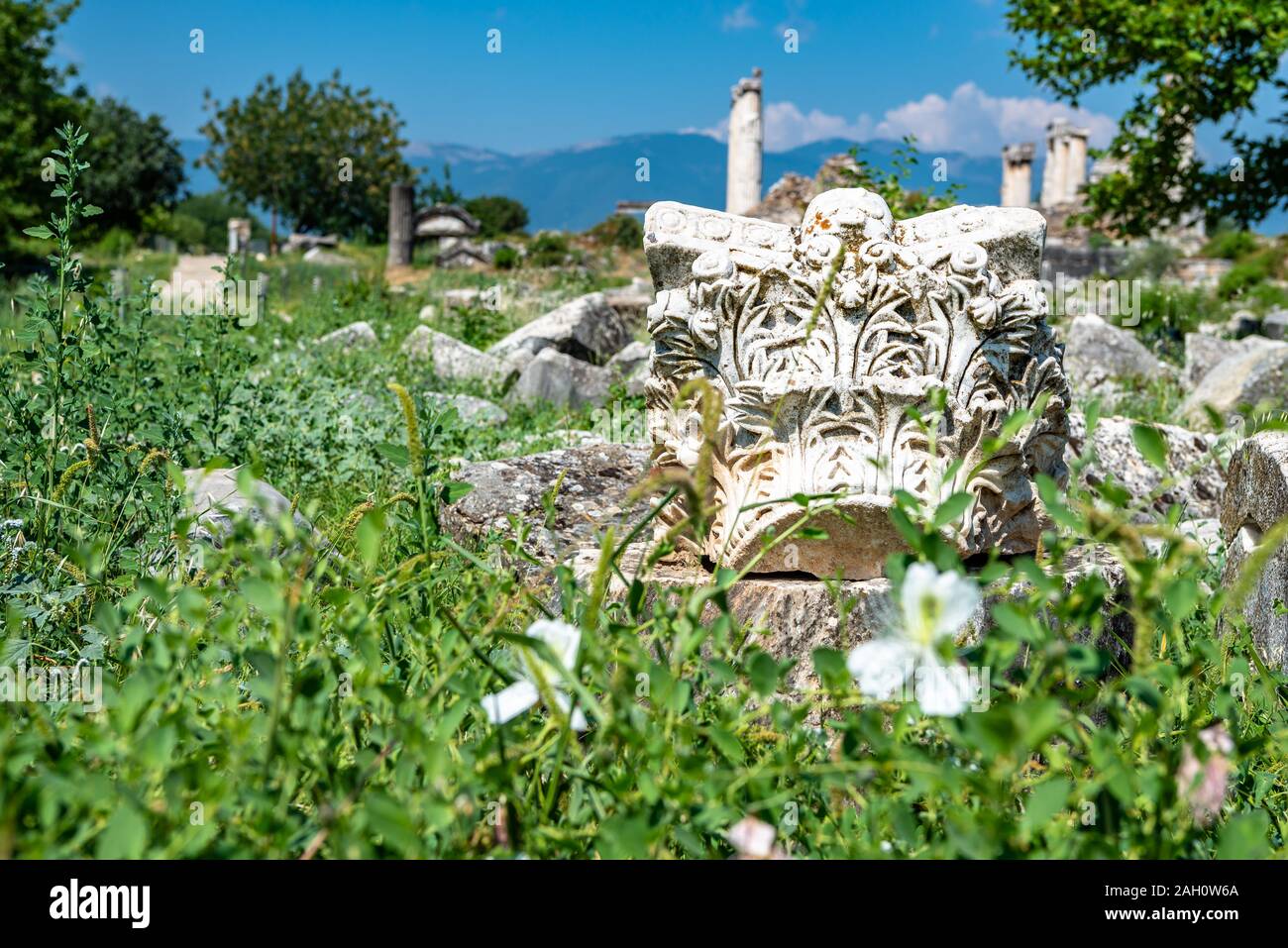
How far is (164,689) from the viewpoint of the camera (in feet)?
4.53

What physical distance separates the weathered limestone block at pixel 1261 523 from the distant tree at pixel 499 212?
35.2m

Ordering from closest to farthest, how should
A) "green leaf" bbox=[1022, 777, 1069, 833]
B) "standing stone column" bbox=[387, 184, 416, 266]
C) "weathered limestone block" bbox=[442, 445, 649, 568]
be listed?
1. "green leaf" bbox=[1022, 777, 1069, 833]
2. "weathered limestone block" bbox=[442, 445, 649, 568]
3. "standing stone column" bbox=[387, 184, 416, 266]

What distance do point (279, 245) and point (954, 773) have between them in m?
39.8

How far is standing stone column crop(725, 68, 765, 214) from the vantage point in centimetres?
2261

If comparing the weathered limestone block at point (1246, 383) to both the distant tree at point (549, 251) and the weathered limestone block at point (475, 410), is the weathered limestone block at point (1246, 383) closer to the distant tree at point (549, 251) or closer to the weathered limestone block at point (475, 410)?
the weathered limestone block at point (475, 410)

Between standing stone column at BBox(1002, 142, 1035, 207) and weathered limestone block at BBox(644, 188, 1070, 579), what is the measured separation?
37.1 metres

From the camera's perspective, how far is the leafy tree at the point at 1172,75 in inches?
406

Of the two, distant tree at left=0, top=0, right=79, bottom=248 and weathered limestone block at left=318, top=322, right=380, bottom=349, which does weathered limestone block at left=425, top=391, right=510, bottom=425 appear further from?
distant tree at left=0, top=0, right=79, bottom=248

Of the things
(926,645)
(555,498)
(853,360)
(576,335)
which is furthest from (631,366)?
(926,645)

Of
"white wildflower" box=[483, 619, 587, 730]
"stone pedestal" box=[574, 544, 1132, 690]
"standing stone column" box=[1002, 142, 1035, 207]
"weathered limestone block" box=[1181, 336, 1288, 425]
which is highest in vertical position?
"standing stone column" box=[1002, 142, 1035, 207]

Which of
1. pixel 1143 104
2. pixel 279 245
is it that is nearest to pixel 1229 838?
pixel 1143 104

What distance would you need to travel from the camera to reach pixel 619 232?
80.9 feet

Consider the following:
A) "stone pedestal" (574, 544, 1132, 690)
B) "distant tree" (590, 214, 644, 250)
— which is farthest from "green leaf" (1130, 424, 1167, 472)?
"distant tree" (590, 214, 644, 250)

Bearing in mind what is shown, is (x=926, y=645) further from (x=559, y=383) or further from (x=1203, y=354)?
(x=1203, y=354)
